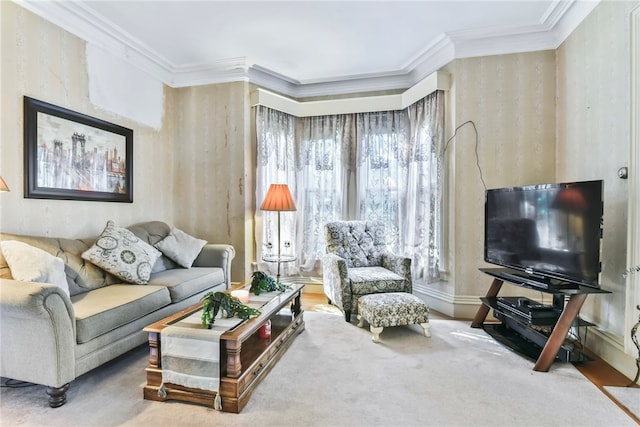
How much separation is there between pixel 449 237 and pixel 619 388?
1.73 meters

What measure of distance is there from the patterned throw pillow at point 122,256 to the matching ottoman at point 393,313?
6.34 feet

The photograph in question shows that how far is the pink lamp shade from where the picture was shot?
361 cm

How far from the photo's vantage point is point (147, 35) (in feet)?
10.6

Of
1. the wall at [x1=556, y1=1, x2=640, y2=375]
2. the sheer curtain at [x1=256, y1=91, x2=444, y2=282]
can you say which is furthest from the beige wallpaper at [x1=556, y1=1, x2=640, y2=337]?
the sheer curtain at [x1=256, y1=91, x2=444, y2=282]

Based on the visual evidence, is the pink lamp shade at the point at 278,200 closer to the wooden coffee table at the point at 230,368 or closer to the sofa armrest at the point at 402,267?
the sofa armrest at the point at 402,267

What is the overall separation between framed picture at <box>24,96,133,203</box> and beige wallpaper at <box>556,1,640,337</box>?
4326mm

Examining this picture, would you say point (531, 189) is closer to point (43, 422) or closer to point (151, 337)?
point (151, 337)

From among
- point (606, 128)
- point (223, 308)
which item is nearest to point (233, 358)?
point (223, 308)

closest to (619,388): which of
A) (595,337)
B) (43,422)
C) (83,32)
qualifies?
(595,337)

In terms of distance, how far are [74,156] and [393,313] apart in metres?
3.15

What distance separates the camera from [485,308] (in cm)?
297

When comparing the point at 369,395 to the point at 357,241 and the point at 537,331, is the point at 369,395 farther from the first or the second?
the point at 357,241

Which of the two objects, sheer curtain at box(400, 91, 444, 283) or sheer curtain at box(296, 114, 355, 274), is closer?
sheer curtain at box(400, 91, 444, 283)

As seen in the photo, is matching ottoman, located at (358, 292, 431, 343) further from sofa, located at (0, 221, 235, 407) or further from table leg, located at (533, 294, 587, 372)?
sofa, located at (0, 221, 235, 407)
